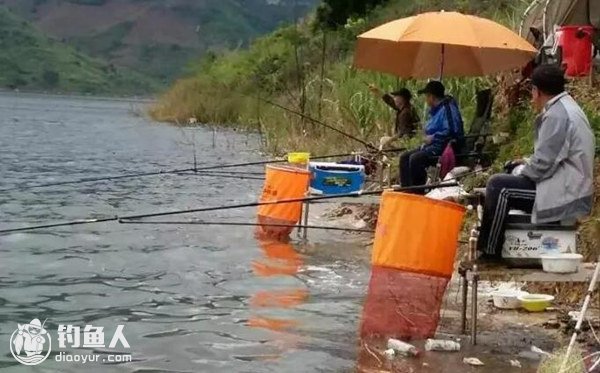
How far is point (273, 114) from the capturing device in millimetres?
23734

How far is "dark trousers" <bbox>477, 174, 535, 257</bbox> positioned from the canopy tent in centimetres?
518

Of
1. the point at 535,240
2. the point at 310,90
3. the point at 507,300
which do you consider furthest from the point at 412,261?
the point at 310,90

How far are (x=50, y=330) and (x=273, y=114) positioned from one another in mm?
16775

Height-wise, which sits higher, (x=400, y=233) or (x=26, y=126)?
(x=400, y=233)

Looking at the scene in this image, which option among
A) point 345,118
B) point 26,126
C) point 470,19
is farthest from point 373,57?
point 26,126

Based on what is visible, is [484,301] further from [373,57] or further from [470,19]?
[373,57]

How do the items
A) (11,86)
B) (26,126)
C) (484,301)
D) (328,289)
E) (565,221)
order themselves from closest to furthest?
(565,221)
(484,301)
(328,289)
(26,126)
(11,86)

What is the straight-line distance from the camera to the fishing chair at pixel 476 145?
10548 millimetres

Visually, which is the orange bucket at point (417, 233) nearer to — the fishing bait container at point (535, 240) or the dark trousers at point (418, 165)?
the fishing bait container at point (535, 240)

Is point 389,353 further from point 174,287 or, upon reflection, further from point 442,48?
point 442,48

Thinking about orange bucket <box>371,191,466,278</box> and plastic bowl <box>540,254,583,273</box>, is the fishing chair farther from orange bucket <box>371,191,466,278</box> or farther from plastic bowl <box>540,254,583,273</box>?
plastic bowl <box>540,254,583,273</box>

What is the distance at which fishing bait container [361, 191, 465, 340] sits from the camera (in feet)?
21.8

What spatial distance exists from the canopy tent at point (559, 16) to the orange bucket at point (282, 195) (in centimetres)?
317

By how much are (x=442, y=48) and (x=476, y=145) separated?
120cm
